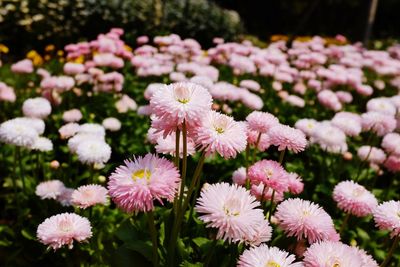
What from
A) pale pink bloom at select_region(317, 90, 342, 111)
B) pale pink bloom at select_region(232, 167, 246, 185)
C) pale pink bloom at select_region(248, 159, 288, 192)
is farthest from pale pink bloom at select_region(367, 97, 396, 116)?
pale pink bloom at select_region(248, 159, 288, 192)

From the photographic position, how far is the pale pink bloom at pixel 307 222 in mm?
1481

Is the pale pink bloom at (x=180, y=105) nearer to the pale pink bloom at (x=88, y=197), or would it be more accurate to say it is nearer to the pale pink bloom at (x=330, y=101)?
the pale pink bloom at (x=88, y=197)

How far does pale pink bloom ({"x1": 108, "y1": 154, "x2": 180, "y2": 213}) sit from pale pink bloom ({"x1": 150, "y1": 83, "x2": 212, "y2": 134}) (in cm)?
13

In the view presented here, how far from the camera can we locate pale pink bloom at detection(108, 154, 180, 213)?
127 centimetres

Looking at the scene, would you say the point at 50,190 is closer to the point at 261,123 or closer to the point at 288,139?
the point at 261,123

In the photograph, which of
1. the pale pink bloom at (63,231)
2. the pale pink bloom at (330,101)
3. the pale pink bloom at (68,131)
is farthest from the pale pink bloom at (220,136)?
the pale pink bloom at (330,101)

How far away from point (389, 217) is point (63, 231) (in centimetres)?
118

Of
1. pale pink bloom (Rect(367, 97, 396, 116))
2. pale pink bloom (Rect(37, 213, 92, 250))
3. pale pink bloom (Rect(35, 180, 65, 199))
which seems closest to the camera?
pale pink bloom (Rect(37, 213, 92, 250))

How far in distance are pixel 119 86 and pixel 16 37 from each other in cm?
372

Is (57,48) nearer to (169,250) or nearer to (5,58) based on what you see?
(5,58)

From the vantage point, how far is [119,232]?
74.0 inches

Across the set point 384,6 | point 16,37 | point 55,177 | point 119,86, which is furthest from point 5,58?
point 384,6

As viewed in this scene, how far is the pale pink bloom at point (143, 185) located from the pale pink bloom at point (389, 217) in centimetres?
79

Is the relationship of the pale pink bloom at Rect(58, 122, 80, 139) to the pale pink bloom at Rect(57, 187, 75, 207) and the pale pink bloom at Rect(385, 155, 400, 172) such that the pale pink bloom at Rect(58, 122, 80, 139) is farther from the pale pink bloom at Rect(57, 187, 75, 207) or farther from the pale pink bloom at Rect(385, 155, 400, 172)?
the pale pink bloom at Rect(385, 155, 400, 172)
